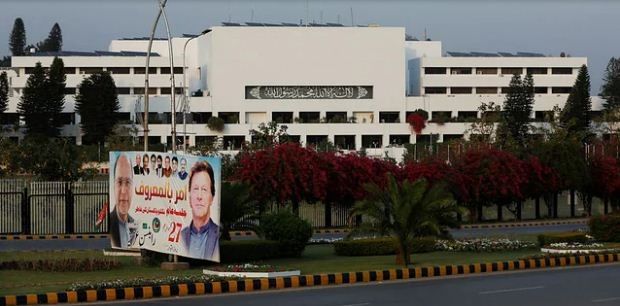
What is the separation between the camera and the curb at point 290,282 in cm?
1622

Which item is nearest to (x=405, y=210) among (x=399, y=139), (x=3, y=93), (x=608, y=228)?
(x=608, y=228)

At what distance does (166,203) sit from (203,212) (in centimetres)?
126

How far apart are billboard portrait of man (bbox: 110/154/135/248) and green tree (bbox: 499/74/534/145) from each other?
6601 cm

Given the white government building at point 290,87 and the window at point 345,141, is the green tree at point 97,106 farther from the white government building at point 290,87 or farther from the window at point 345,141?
the window at point 345,141

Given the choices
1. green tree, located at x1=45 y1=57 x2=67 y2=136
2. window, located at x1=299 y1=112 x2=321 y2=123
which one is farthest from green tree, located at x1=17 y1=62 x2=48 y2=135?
window, located at x1=299 y1=112 x2=321 y2=123

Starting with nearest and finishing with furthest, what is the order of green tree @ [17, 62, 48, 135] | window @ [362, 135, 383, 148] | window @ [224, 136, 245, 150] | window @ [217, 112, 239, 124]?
1. green tree @ [17, 62, 48, 135]
2. window @ [224, 136, 245, 150]
3. window @ [217, 112, 239, 124]
4. window @ [362, 135, 383, 148]

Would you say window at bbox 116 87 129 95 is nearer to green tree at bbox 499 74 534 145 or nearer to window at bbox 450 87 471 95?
window at bbox 450 87 471 95

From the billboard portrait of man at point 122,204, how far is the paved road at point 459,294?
570 cm

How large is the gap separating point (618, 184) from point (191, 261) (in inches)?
1241

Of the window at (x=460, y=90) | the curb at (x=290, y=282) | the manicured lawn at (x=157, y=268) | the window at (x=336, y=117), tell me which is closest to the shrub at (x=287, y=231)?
the manicured lawn at (x=157, y=268)

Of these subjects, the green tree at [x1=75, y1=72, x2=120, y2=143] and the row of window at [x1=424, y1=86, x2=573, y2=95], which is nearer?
the green tree at [x1=75, y1=72, x2=120, y2=143]

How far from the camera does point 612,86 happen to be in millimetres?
104375

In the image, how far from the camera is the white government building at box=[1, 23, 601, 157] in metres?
89.2


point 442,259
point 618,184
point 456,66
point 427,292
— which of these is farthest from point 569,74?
point 427,292
